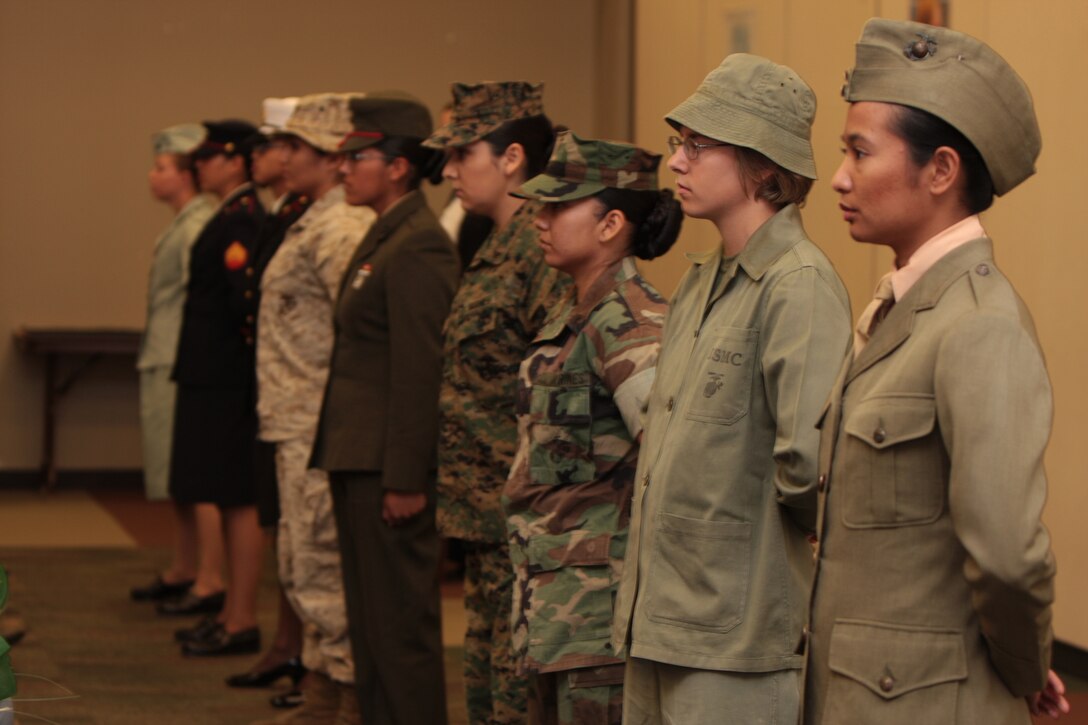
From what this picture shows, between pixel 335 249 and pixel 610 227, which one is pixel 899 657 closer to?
pixel 610 227

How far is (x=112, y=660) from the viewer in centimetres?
494

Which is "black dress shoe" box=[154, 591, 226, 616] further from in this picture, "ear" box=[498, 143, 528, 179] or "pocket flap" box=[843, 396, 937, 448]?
"pocket flap" box=[843, 396, 937, 448]

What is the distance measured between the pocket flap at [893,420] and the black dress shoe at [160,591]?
15.9ft

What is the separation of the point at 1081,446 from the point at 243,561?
278 cm

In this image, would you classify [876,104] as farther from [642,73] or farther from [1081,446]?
[642,73]

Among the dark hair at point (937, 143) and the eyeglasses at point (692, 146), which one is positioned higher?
the dark hair at point (937, 143)

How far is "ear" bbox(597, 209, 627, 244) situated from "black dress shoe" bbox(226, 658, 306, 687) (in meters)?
2.47

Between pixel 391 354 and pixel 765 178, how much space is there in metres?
1.54

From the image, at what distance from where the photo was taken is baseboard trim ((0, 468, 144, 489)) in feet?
29.0

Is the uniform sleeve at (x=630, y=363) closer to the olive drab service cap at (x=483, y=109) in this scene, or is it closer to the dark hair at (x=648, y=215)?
the dark hair at (x=648, y=215)

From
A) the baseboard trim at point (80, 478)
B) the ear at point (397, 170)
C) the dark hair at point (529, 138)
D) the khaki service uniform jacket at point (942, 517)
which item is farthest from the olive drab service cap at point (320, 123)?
the baseboard trim at point (80, 478)

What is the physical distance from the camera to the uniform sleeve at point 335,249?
4.02m

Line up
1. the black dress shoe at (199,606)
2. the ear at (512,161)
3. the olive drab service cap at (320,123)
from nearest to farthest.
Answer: the ear at (512,161) < the olive drab service cap at (320,123) < the black dress shoe at (199,606)

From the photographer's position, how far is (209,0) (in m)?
8.98
